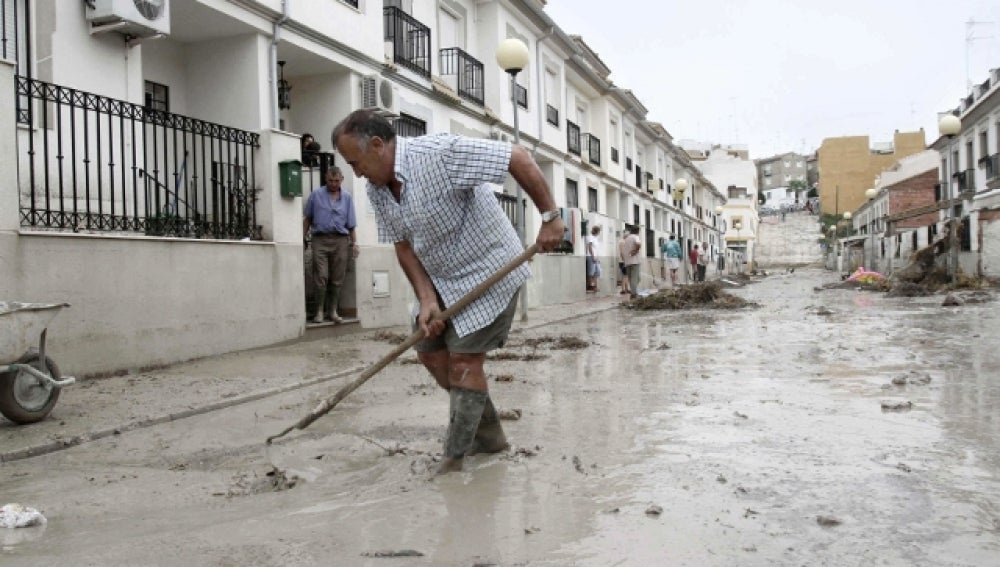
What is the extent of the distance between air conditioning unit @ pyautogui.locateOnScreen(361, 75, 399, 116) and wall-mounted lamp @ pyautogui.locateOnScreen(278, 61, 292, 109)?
1132 millimetres

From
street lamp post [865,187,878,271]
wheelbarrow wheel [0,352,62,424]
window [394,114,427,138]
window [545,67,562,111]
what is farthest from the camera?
street lamp post [865,187,878,271]

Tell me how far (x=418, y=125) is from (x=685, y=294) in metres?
6.56

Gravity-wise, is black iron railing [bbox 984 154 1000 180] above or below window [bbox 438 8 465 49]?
below

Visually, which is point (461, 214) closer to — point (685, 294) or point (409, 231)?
point (409, 231)

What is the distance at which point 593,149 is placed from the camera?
2556 cm

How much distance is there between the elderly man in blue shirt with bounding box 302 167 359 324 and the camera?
9.46 metres

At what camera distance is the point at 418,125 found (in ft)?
44.3

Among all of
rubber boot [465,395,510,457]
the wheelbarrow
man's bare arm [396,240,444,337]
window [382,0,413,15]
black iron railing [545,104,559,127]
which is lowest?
rubber boot [465,395,510,457]

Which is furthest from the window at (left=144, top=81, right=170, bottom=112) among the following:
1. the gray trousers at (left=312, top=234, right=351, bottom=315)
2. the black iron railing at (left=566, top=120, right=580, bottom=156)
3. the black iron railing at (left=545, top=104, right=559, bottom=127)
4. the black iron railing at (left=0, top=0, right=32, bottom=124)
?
the black iron railing at (left=566, top=120, right=580, bottom=156)

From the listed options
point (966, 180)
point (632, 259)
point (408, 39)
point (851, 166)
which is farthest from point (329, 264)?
point (851, 166)

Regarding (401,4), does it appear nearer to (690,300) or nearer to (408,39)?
(408,39)

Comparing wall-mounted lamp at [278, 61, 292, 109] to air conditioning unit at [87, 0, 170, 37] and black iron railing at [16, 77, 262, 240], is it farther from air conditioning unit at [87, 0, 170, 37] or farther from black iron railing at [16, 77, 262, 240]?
air conditioning unit at [87, 0, 170, 37]

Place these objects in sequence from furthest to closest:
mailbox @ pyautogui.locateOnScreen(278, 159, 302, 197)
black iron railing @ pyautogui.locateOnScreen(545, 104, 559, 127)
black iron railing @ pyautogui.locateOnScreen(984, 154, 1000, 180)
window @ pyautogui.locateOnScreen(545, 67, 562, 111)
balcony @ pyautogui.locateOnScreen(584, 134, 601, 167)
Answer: black iron railing @ pyautogui.locateOnScreen(984, 154, 1000, 180) → balcony @ pyautogui.locateOnScreen(584, 134, 601, 167) → window @ pyautogui.locateOnScreen(545, 67, 562, 111) → black iron railing @ pyautogui.locateOnScreen(545, 104, 559, 127) → mailbox @ pyautogui.locateOnScreen(278, 159, 302, 197)

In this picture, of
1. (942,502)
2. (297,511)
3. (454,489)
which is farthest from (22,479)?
(942,502)
